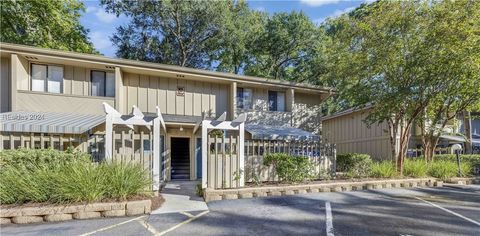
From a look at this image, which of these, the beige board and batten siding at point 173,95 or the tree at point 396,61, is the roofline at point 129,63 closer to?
the beige board and batten siding at point 173,95

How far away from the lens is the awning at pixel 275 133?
46.1 ft

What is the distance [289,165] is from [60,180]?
7.05 m

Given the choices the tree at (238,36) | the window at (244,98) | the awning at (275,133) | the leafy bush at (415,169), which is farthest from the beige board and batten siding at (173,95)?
the tree at (238,36)

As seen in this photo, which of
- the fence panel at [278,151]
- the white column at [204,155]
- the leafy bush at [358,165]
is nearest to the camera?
the white column at [204,155]

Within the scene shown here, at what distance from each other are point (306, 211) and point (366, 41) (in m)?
8.89

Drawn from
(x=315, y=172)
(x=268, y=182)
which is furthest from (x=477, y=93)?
(x=268, y=182)

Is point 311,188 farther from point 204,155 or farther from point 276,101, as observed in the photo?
point 276,101

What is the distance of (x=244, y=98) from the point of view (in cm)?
1641

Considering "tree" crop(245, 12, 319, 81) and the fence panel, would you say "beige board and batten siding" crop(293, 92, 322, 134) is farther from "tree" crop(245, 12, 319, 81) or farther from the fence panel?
"tree" crop(245, 12, 319, 81)

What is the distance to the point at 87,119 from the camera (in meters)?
11.7

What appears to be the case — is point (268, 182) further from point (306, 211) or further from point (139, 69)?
point (139, 69)

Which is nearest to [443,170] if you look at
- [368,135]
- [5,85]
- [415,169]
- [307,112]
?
[415,169]

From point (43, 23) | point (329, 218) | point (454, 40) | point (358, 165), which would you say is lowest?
point (329, 218)

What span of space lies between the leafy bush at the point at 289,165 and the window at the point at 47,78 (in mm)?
9604
